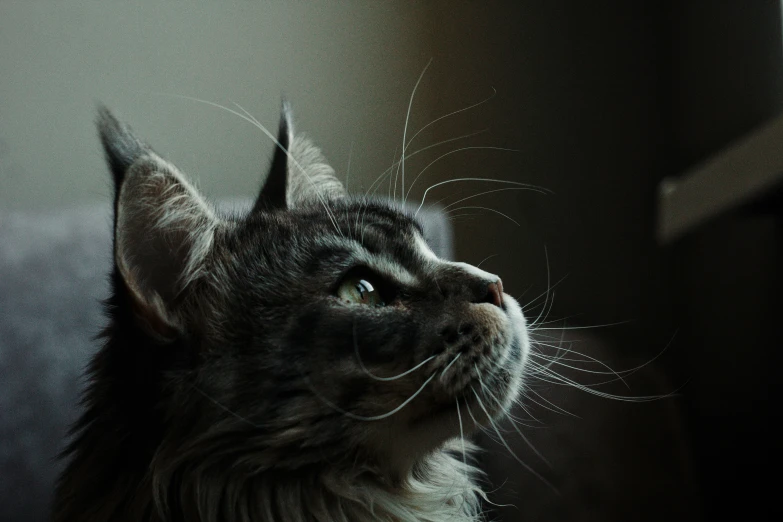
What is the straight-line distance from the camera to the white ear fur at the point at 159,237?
20.6 inches

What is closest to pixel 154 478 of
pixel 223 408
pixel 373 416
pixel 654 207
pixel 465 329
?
pixel 223 408

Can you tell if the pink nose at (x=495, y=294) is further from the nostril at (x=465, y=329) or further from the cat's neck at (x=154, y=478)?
the cat's neck at (x=154, y=478)

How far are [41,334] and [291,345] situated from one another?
0.59 metres

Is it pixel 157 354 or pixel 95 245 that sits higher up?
pixel 95 245

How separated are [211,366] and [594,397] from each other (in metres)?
0.42

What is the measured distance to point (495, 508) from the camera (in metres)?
0.75

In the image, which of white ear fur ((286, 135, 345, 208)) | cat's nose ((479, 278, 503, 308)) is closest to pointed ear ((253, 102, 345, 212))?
white ear fur ((286, 135, 345, 208))

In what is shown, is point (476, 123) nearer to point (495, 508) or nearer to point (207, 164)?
point (207, 164)

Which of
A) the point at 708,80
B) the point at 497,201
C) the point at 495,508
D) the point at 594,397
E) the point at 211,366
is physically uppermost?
the point at 708,80

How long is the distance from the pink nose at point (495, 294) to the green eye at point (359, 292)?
0.34 feet

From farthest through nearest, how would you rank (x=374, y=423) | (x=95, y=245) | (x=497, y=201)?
(x=95, y=245), (x=497, y=201), (x=374, y=423)

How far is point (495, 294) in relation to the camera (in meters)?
0.60

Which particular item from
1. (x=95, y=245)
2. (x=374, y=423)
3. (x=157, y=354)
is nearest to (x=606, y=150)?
(x=374, y=423)

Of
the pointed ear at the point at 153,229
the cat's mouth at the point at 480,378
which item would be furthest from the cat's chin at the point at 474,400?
the pointed ear at the point at 153,229
